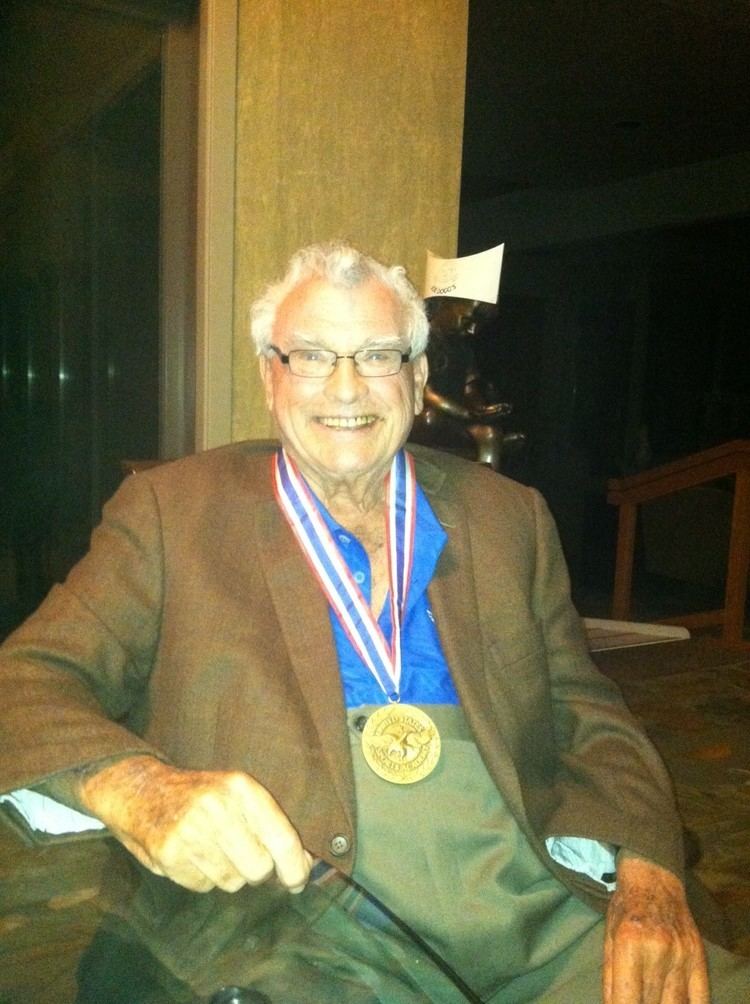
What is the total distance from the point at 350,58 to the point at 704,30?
2856 mm

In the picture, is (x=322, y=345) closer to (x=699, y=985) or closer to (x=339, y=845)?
(x=339, y=845)

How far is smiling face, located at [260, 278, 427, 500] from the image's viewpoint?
1.43 meters

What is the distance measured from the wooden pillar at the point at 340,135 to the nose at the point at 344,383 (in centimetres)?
113

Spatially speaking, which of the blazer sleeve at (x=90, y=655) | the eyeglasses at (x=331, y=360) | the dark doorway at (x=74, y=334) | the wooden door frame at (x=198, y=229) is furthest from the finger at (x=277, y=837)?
the dark doorway at (x=74, y=334)

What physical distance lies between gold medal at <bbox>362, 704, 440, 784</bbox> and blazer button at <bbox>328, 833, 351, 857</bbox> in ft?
0.32

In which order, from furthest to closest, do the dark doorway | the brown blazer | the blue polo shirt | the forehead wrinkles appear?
the dark doorway < the forehead wrinkles < the blue polo shirt < the brown blazer

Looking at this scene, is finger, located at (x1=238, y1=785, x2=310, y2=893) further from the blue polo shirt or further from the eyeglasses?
the eyeglasses

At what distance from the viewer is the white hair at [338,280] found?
144 cm

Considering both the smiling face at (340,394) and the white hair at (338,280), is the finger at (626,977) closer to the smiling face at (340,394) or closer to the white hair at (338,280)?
the smiling face at (340,394)

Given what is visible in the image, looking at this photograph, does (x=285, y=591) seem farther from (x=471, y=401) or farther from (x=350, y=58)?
(x=350, y=58)

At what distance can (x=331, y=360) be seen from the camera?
1.45 metres

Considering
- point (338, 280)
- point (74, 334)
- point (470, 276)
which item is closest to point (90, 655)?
point (338, 280)

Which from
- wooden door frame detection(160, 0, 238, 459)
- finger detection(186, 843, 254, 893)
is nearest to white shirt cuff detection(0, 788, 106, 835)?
finger detection(186, 843, 254, 893)

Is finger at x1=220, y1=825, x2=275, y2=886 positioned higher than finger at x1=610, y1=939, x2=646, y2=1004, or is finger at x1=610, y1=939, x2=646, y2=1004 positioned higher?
finger at x1=220, y1=825, x2=275, y2=886
